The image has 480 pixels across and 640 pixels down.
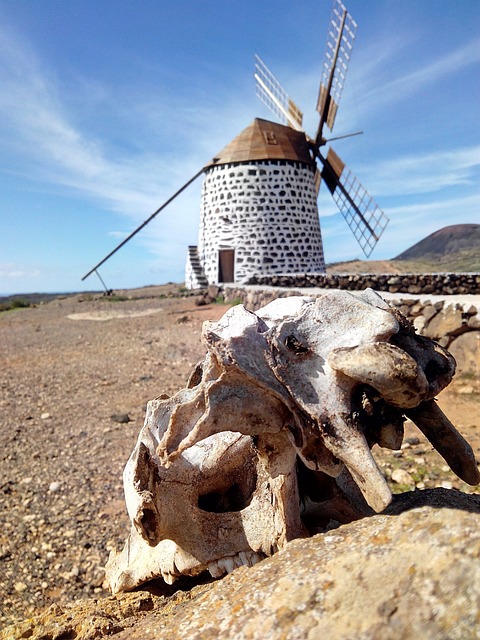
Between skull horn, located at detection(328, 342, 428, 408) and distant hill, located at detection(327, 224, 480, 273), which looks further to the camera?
distant hill, located at detection(327, 224, 480, 273)

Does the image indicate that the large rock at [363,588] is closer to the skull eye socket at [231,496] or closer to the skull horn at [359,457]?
the skull horn at [359,457]

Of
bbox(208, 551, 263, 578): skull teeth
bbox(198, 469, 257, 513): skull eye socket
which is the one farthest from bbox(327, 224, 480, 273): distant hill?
bbox(208, 551, 263, 578): skull teeth

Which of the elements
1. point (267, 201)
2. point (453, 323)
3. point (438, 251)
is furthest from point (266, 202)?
point (438, 251)

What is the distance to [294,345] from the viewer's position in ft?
5.95

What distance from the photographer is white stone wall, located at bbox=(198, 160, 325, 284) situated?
22.4 m

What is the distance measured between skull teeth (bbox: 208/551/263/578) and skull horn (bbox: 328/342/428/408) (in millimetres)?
1033

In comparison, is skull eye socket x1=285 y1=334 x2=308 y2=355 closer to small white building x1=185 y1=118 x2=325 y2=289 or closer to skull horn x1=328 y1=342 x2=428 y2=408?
skull horn x1=328 y1=342 x2=428 y2=408

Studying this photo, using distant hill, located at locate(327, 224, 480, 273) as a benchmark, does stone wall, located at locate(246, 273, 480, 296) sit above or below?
below

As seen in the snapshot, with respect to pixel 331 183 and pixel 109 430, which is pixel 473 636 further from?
pixel 331 183

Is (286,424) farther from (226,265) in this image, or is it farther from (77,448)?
(226,265)

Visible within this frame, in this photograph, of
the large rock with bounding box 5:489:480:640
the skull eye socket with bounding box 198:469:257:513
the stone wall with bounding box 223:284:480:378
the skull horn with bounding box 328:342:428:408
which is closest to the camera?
the large rock with bounding box 5:489:480:640

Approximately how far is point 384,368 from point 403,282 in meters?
15.1

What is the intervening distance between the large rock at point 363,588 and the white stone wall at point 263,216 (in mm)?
21228

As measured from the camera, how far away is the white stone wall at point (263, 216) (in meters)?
22.4
